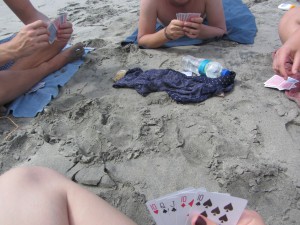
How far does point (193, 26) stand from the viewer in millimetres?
2686

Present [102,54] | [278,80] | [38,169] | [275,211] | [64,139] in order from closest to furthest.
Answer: [38,169]
[275,211]
[64,139]
[278,80]
[102,54]

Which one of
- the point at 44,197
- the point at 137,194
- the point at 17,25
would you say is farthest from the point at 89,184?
the point at 17,25

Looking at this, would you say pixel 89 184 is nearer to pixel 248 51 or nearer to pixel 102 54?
pixel 102 54

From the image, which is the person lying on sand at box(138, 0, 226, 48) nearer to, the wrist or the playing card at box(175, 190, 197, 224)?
the wrist

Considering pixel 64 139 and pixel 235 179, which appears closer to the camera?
pixel 235 179

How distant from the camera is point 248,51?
280 centimetres

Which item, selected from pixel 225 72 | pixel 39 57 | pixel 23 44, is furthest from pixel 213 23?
pixel 23 44

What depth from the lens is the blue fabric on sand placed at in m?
2.30

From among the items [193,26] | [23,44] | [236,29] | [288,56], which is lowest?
[236,29]

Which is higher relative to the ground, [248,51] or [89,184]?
[89,184]

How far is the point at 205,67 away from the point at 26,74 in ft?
4.61

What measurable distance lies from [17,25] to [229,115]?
331 centimetres

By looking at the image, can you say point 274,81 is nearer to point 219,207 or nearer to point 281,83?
point 281,83

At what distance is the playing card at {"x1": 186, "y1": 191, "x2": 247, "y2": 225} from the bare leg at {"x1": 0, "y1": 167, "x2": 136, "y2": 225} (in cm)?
23
